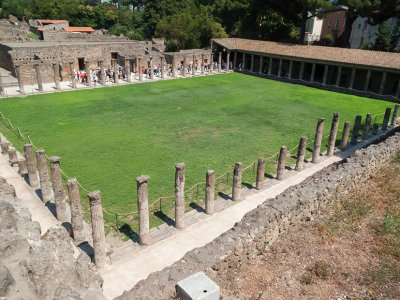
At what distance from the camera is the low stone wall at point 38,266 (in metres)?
3.77

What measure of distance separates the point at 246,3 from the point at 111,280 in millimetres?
42792

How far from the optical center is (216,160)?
13.9 meters

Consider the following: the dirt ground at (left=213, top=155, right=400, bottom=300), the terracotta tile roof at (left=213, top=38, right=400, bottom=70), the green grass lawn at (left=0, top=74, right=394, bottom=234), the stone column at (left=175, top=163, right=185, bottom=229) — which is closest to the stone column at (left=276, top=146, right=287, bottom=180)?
the green grass lawn at (left=0, top=74, right=394, bottom=234)

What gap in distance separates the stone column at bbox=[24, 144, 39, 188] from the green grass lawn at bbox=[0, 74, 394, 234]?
132cm

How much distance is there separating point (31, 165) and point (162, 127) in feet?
25.3

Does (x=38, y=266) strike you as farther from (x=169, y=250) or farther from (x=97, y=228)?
(x=169, y=250)

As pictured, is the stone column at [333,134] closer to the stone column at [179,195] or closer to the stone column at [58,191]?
the stone column at [179,195]

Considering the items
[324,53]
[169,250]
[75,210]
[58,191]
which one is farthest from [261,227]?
[324,53]

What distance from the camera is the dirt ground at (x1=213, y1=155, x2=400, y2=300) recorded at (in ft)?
21.4

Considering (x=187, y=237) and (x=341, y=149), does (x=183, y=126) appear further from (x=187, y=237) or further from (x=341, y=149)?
(x=187, y=237)

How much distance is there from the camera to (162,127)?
17.8 meters

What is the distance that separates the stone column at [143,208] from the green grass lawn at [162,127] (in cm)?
109

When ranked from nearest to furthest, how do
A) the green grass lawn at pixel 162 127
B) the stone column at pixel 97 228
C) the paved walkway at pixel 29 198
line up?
the stone column at pixel 97 228 < the paved walkway at pixel 29 198 < the green grass lawn at pixel 162 127

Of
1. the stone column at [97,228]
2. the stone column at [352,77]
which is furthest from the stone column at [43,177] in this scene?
the stone column at [352,77]
